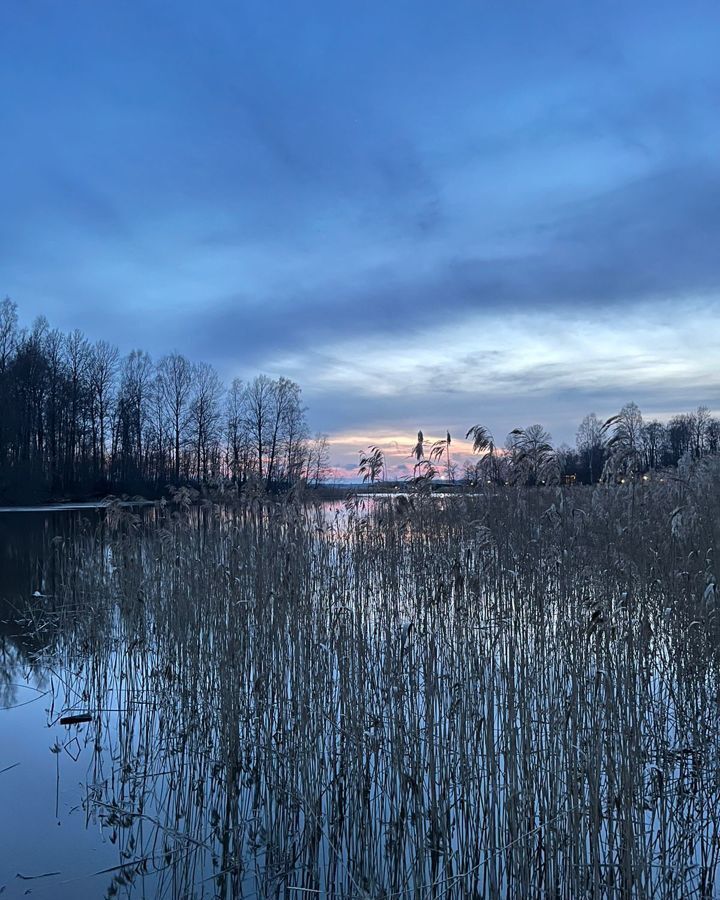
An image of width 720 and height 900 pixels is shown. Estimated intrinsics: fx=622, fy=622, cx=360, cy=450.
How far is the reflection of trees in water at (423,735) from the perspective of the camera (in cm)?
301

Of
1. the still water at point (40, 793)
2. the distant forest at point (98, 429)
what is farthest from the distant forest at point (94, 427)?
the still water at point (40, 793)

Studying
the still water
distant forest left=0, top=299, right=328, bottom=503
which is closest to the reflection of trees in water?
the still water

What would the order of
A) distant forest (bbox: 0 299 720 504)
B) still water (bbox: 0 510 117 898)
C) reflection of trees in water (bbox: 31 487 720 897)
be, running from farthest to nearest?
distant forest (bbox: 0 299 720 504), still water (bbox: 0 510 117 898), reflection of trees in water (bbox: 31 487 720 897)

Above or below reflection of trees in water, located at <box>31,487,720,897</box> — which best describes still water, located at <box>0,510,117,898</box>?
below

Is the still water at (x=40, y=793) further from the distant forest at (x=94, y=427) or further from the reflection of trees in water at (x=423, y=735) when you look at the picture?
the distant forest at (x=94, y=427)

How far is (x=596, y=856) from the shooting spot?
8.48 feet

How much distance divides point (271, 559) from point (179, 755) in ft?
6.42

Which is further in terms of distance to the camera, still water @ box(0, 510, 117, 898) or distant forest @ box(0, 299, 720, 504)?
distant forest @ box(0, 299, 720, 504)

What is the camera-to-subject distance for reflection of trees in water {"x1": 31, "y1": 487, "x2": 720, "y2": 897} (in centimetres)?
301

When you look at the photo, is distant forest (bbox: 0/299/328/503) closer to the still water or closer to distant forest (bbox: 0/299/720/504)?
distant forest (bbox: 0/299/720/504)

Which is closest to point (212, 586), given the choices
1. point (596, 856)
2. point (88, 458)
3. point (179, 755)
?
point (179, 755)

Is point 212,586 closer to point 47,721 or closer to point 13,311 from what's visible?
point 47,721

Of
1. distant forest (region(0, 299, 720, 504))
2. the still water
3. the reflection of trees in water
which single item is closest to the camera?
the reflection of trees in water

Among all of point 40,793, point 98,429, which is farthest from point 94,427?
point 40,793
